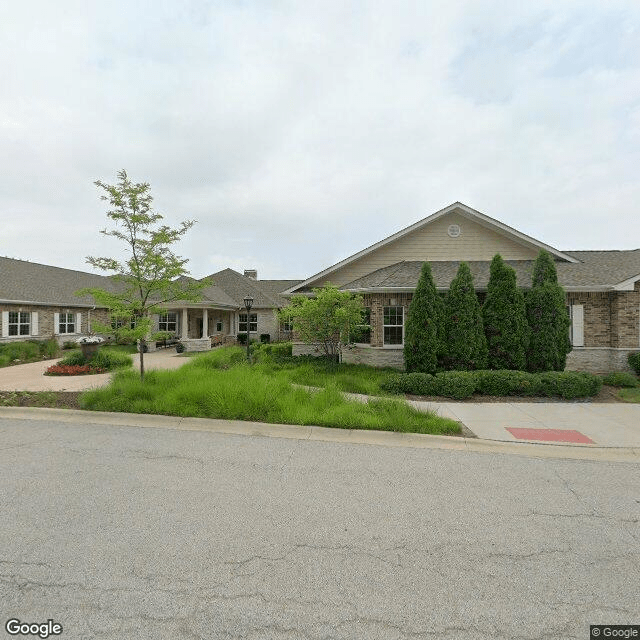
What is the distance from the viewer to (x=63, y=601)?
99.3 inches

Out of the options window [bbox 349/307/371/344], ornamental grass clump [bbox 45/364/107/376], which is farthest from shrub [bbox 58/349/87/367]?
window [bbox 349/307/371/344]

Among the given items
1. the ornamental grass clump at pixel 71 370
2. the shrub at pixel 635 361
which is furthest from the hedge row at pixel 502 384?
the ornamental grass clump at pixel 71 370

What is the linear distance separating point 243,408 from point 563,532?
219 inches

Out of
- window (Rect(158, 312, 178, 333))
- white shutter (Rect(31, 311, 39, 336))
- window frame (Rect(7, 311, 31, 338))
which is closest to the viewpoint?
window frame (Rect(7, 311, 31, 338))

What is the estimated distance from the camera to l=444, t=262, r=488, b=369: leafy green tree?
436 inches

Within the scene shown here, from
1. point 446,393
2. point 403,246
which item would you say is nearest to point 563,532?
point 446,393

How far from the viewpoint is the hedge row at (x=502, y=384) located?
372 inches

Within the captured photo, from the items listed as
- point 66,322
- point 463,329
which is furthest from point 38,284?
point 463,329

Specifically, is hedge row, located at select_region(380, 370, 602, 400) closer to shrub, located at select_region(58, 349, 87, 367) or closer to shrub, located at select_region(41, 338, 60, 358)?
shrub, located at select_region(58, 349, 87, 367)

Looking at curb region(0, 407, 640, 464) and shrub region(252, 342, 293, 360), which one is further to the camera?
shrub region(252, 342, 293, 360)

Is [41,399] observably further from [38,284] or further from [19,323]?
[38,284]

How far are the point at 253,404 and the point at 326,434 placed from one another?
181 cm

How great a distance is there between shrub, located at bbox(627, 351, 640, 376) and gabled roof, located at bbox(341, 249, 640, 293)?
2.55 meters

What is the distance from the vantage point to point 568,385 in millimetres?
9445
